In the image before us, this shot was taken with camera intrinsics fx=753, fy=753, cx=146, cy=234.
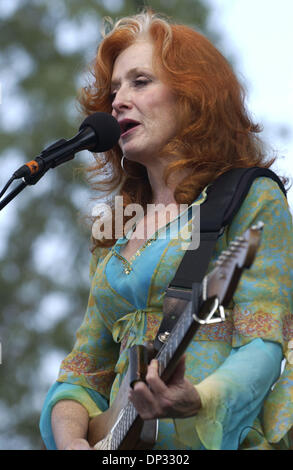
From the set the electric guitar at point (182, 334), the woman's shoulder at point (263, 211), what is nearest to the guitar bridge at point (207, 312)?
the electric guitar at point (182, 334)

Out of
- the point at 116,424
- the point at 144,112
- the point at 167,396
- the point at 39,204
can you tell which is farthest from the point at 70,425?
the point at 39,204

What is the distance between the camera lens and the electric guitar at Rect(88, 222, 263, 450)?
1.43 m

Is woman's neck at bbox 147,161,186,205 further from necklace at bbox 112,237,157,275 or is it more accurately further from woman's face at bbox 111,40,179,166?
necklace at bbox 112,237,157,275

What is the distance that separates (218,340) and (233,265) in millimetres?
507

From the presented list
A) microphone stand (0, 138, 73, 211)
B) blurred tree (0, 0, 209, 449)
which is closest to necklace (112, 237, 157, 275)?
microphone stand (0, 138, 73, 211)

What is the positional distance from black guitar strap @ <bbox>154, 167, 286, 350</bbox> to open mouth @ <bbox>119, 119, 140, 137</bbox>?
308 mm

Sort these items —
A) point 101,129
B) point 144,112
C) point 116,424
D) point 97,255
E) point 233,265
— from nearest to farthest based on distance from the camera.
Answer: point 233,265
point 116,424
point 101,129
point 144,112
point 97,255

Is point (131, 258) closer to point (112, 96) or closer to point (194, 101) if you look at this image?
point (194, 101)

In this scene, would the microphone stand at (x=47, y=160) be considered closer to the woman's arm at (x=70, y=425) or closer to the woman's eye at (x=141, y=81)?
the woman's eye at (x=141, y=81)

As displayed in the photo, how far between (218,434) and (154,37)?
4.19 feet

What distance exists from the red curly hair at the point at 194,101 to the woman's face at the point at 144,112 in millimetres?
27

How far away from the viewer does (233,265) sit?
4.73ft

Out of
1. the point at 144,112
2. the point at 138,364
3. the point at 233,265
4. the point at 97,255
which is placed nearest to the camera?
the point at 233,265

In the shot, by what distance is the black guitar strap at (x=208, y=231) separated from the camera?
1.85 metres
